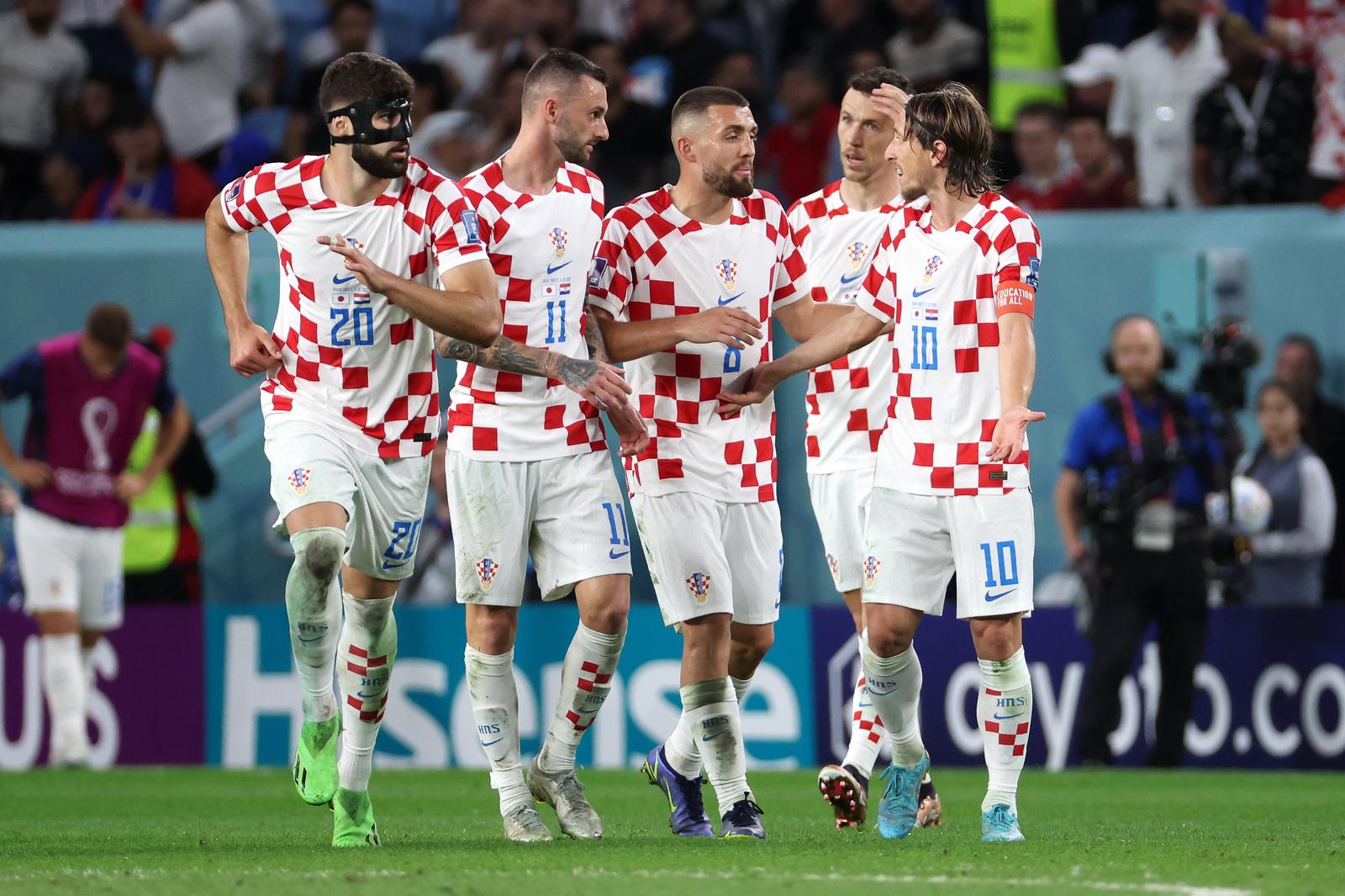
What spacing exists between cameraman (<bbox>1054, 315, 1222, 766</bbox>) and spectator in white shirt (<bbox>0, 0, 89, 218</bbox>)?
8696 mm

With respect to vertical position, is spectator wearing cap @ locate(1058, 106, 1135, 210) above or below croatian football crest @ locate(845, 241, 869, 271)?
above

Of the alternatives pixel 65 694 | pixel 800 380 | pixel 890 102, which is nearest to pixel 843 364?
Answer: pixel 890 102

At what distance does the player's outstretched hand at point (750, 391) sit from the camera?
293 inches

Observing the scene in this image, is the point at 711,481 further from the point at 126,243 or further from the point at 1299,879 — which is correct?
the point at 126,243

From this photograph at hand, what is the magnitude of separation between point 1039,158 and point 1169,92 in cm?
103

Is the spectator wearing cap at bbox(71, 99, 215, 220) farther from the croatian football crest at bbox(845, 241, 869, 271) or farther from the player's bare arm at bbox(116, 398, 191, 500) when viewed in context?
the croatian football crest at bbox(845, 241, 869, 271)

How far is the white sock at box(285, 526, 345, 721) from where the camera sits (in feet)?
21.6

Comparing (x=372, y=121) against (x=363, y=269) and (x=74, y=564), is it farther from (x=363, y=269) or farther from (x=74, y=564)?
(x=74, y=564)

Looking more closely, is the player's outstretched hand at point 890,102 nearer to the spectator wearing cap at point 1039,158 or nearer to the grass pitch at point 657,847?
the grass pitch at point 657,847

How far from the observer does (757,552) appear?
24.8 feet

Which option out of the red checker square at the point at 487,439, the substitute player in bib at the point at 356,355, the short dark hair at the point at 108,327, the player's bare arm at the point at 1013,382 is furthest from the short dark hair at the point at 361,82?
the short dark hair at the point at 108,327

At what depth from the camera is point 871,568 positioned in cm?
695

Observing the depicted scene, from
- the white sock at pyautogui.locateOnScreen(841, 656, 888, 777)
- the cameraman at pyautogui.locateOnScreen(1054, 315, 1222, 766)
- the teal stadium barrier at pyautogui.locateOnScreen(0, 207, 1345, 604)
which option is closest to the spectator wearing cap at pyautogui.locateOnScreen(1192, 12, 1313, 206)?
the teal stadium barrier at pyautogui.locateOnScreen(0, 207, 1345, 604)

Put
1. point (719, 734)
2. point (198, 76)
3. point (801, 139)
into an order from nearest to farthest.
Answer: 1. point (719, 734)
2. point (801, 139)
3. point (198, 76)
